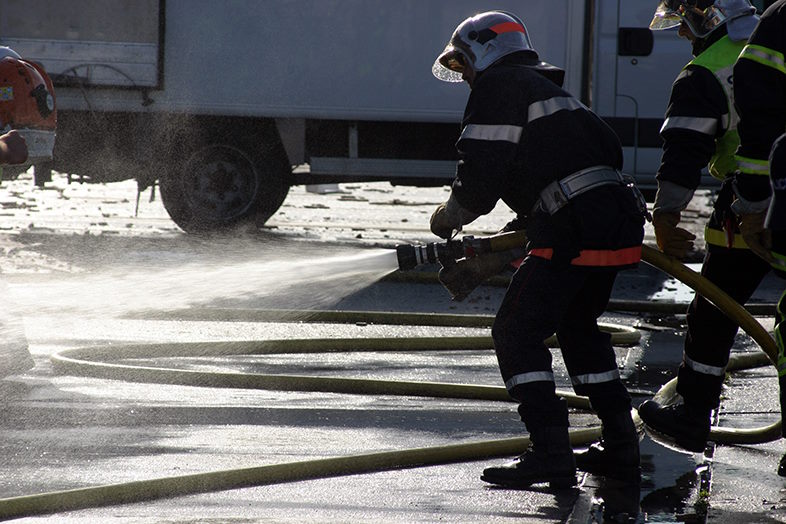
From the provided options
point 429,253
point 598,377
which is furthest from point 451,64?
point 598,377

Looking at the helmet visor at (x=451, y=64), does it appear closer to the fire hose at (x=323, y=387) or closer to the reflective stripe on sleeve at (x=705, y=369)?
the fire hose at (x=323, y=387)

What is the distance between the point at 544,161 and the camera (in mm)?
4379

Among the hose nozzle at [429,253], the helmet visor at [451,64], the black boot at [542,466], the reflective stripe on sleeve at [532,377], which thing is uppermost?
the helmet visor at [451,64]

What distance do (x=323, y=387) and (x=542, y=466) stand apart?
1681 millimetres

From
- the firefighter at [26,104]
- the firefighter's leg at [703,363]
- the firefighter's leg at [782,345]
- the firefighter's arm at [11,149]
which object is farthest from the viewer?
the firefighter at [26,104]

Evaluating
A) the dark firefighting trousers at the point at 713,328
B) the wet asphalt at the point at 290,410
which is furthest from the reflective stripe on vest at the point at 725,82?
the wet asphalt at the point at 290,410

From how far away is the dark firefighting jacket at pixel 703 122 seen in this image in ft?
14.7

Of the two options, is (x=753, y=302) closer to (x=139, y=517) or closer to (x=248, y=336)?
(x=248, y=336)

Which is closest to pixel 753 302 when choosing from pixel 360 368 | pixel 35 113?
pixel 360 368

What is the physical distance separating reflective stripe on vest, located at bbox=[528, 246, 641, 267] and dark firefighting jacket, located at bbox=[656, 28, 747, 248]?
325 millimetres

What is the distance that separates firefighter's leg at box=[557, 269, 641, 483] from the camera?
4531 millimetres

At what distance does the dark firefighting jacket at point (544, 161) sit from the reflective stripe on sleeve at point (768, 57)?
599mm

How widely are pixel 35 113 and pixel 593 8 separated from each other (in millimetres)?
6725

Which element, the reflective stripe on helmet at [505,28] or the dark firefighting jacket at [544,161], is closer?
the dark firefighting jacket at [544,161]
